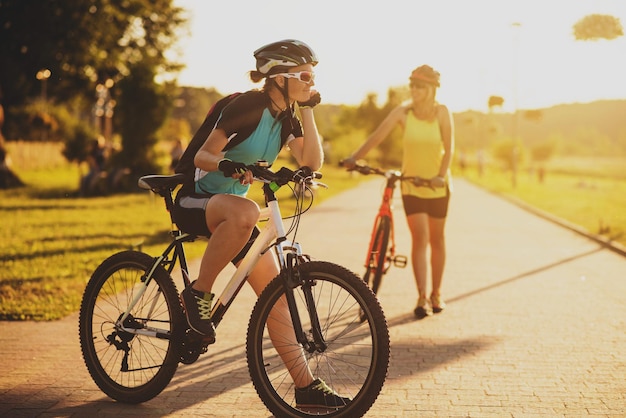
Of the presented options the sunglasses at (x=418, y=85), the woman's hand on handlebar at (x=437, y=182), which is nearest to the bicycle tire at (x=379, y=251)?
the woman's hand on handlebar at (x=437, y=182)

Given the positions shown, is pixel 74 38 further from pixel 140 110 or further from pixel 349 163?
pixel 349 163

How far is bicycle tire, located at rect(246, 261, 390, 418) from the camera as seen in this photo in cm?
378

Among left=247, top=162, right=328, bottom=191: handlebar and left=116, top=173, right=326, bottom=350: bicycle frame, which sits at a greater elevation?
left=247, top=162, right=328, bottom=191: handlebar

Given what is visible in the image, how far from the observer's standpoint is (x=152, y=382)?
448cm

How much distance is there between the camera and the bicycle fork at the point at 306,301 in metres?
3.92

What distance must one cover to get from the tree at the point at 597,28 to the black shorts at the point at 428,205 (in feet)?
20.3

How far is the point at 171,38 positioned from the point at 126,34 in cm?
249

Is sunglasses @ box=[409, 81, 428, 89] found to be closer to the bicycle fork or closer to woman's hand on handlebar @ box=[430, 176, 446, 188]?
woman's hand on handlebar @ box=[430, 176, 446, 188]

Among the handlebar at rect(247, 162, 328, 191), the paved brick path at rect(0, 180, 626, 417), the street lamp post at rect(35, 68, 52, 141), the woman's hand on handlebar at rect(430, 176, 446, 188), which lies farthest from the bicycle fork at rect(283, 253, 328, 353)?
the street lamp post at rect(35, 68, 52, 141)

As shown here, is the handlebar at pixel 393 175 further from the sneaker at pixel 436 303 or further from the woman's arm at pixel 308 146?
the woman's arm at pixel 308 146

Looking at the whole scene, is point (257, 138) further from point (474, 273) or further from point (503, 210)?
point (503, 210)

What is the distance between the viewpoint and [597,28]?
12164mm

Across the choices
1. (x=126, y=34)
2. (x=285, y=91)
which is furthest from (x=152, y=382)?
(x=126, y=34)

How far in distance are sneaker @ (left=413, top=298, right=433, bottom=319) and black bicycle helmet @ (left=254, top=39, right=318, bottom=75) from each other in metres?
3.51
